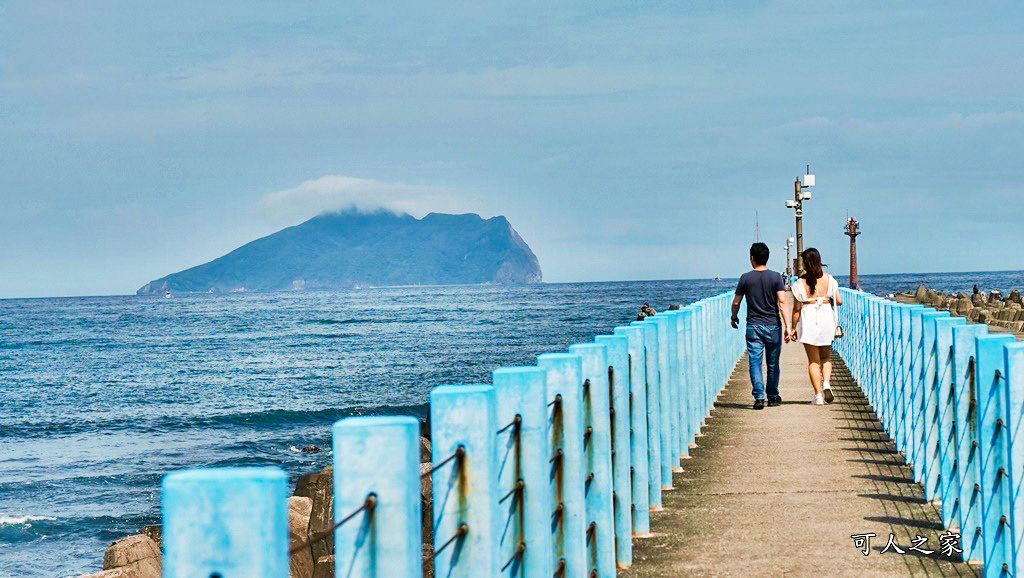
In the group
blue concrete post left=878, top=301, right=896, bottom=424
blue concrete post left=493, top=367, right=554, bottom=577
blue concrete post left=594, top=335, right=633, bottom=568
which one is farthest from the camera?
blue concrete post left=878, top=301, right=896, bottom=424

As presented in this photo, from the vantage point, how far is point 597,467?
5.22m

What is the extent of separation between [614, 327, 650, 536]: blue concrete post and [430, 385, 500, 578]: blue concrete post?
2749 mm

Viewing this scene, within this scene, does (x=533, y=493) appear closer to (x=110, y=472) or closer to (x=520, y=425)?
(x=520, y=425)

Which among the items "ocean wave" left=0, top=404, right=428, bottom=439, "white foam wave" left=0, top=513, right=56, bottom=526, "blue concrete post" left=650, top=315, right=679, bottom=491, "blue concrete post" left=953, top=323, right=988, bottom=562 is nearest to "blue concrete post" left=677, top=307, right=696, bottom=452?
"blue concrete post" left=650, top=315, right=679, bottom=491

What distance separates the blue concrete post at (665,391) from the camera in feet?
23.9

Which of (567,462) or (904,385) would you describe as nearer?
(567,462)

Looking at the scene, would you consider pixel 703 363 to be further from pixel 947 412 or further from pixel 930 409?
pixel 947 412

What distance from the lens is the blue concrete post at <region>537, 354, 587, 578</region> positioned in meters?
4.61

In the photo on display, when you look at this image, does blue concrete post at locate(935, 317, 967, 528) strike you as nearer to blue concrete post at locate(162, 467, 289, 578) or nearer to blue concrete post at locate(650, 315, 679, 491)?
blue concrete post at locate(650, 315, 679, 491)

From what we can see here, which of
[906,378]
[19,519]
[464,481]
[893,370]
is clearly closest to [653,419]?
[906,378]

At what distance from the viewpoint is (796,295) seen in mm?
12898

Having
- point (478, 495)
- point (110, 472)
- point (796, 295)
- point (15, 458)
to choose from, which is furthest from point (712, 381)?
point (15, 458)

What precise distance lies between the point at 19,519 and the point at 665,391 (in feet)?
48.7

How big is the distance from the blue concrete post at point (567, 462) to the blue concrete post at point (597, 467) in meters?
0.46
